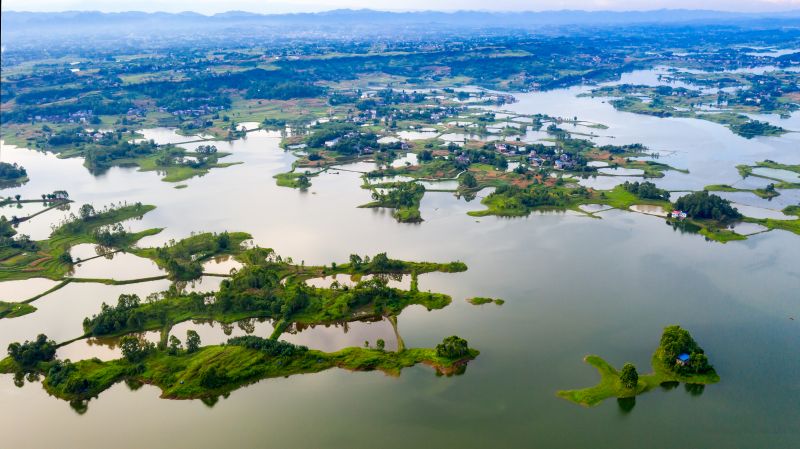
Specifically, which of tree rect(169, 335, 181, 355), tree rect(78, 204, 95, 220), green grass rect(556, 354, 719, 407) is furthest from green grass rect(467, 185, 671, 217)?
tree rect(78, 204, 95, 220)

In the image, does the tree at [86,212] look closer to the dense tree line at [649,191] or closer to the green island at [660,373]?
the green island at [660,373]

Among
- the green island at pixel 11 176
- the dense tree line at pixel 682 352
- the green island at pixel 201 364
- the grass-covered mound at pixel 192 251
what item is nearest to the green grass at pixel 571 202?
the grass-covered mound at pixel 192 251

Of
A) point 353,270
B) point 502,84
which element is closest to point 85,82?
point 502,84

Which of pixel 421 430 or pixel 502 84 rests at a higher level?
pixel 502 84

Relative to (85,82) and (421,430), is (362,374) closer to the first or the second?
(421,430)

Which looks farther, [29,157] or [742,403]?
[29,157]
